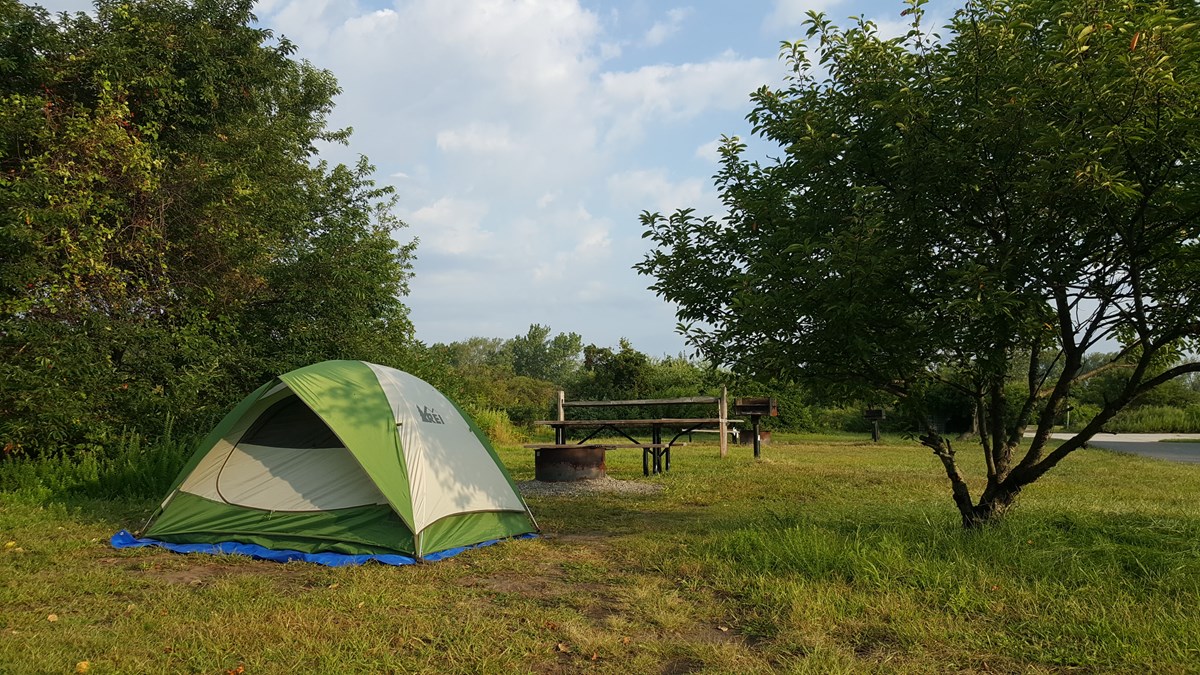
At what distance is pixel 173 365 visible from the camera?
378 inches

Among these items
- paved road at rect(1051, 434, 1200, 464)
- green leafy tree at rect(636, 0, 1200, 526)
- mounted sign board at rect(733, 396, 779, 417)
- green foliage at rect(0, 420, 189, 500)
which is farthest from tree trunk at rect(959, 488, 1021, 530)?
paved road at rect(1051, 434, 1200, 464)

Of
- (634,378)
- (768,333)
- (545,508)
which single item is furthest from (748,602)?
(634,378)

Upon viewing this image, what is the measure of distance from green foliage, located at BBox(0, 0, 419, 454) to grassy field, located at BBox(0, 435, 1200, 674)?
2295 mm

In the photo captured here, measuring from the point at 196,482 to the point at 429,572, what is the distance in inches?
102

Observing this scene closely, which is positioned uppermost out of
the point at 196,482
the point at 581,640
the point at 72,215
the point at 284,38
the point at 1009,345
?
the point at 284,38

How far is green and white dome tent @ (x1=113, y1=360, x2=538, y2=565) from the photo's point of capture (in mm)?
5699

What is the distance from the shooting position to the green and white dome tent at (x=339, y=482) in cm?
570

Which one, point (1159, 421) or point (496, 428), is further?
point (1159, 421)

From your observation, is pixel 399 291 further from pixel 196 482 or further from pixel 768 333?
pixel 768 333

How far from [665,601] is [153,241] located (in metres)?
8.74

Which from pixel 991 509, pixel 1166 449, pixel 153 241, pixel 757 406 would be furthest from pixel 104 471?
pixel 1166 449

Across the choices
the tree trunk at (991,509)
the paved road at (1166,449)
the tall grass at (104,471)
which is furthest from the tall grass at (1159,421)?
the tall grass at (104,471)

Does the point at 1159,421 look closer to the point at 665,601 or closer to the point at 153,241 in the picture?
the point at 665,601

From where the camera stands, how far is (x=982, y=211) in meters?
5.12
